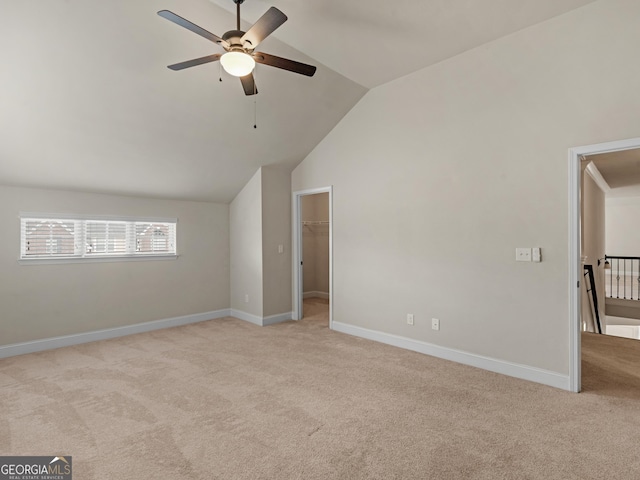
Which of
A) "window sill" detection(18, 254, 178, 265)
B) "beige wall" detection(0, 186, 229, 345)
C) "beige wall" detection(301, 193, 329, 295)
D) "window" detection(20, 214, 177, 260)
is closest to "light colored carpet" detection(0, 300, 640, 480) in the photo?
"beige wall" detection(0, 186, 229, 345)

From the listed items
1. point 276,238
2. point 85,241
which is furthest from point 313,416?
point 85,241

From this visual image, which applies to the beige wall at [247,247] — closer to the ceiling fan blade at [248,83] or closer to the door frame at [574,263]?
the ceiling fan blade at [248,83]

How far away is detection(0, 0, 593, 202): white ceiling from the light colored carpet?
2.30 metres

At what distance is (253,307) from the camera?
5.38 metres

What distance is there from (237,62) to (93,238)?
11.7ft

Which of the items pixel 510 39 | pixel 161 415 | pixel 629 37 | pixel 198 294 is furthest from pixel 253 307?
pixel 629 37

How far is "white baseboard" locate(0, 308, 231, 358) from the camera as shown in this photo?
3.96m

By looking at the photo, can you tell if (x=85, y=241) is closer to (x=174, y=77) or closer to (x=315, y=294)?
(x=174, y=77)

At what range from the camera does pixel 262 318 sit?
5156mm

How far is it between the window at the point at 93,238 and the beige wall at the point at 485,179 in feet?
9.39

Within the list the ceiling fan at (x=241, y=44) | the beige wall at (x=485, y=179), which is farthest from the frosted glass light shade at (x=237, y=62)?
the beige wall at (x=485, y=179)

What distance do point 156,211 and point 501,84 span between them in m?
4.72

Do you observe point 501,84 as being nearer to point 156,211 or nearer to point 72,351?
point 156,211

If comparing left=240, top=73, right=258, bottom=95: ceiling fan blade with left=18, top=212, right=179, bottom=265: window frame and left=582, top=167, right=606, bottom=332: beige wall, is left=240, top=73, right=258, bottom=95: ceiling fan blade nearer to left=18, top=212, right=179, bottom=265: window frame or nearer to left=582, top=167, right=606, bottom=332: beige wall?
left=18, top=212, right=179, bottom=265: window frame
